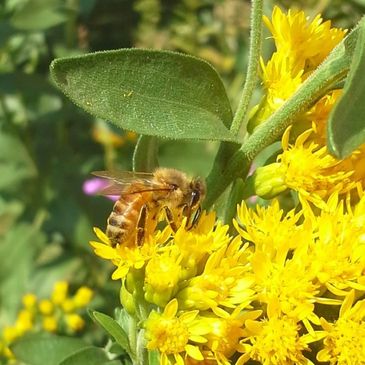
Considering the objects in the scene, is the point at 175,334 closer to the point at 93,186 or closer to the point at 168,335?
the point at 168,335

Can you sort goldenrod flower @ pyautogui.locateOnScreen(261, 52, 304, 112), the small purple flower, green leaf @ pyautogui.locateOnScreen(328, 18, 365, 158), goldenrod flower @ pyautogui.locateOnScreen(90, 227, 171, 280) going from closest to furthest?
green leaf @ pyautogui.locateOnScreen(328, 18, 365, 158) < goldenrod flower @ pyautogui.locateOnScreen(90, 227, 171, 280) < goldenrod flower @ pyautogui.locateOnScreen(261, 52, 304, 112) < the small purple flower

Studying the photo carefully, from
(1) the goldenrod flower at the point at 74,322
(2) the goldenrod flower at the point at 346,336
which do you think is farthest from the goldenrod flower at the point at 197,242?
(1) the goldenrod flower at the point at 74,322

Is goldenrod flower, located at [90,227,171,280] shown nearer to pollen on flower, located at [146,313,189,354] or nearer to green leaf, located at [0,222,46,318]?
pollen on flower, located at [146,313,189,354]

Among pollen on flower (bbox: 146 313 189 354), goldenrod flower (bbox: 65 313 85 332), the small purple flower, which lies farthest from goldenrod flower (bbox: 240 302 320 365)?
the small purple flower

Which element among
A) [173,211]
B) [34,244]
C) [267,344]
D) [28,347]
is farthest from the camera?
[34,244]

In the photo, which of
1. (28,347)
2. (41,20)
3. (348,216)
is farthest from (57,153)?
(348,216)

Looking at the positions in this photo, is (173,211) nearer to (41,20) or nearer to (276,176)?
(276,176)
